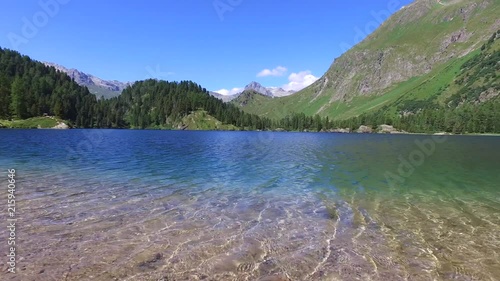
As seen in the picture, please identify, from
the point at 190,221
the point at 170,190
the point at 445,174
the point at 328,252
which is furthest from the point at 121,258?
the point at 445,174

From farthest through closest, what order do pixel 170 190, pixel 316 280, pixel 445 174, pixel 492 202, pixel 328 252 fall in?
pixel 445 174 < pixel 170 190 < pixel 492 202 < pixel 328 252 < pixel 316 280

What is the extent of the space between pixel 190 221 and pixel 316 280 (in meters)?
9.66

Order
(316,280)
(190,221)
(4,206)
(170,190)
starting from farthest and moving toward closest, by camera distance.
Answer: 1. (170,190)
2. (4,206)
3. (190,221)
4. (316,280)

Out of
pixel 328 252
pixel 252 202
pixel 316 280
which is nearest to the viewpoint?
pixel 316 280

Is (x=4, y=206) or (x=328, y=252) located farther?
(x=4, y=206)

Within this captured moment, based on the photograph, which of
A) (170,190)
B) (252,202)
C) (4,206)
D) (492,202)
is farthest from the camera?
(170,190)

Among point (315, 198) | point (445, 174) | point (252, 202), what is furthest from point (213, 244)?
point (445, 174)

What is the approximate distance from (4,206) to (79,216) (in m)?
6.53

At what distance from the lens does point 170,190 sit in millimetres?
28969

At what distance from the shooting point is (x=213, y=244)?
1566 cm

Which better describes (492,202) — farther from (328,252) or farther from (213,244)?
(213,244)

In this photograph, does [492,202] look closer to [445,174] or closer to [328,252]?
[445,174]

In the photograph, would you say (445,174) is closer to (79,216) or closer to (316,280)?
(316,280)

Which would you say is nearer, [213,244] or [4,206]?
[213,244]
